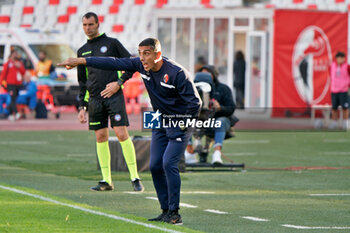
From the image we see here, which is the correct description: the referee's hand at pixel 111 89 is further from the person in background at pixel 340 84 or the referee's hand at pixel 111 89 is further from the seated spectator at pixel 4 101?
the seated spectator at pixel 4 101

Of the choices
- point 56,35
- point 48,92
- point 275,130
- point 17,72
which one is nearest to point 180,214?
point 275,130

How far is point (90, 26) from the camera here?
12.6 m

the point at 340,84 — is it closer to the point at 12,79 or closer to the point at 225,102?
the point at 12,79

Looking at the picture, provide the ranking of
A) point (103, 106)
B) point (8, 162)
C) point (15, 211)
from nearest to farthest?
point (15, 211), point (103, 106), point (8, 162)

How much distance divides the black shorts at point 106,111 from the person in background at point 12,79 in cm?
1662

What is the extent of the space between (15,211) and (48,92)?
70.6 ft

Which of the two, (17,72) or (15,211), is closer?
(15,211)

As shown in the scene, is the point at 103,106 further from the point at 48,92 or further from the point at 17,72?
the point at 48,92

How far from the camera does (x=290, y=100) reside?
3062 centimetres

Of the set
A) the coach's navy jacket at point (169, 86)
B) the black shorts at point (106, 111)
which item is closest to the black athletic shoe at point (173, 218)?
the coach's navy jacket at point (169, 86)

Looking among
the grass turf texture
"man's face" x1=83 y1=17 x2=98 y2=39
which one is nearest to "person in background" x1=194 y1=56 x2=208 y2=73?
the grass turf texture

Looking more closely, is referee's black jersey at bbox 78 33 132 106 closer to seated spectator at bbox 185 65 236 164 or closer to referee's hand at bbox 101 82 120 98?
referee's hand at bbox 101 82 120 98

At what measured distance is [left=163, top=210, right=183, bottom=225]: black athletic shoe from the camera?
32.5 ft

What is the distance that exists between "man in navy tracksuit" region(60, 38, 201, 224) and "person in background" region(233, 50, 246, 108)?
1969 cm
